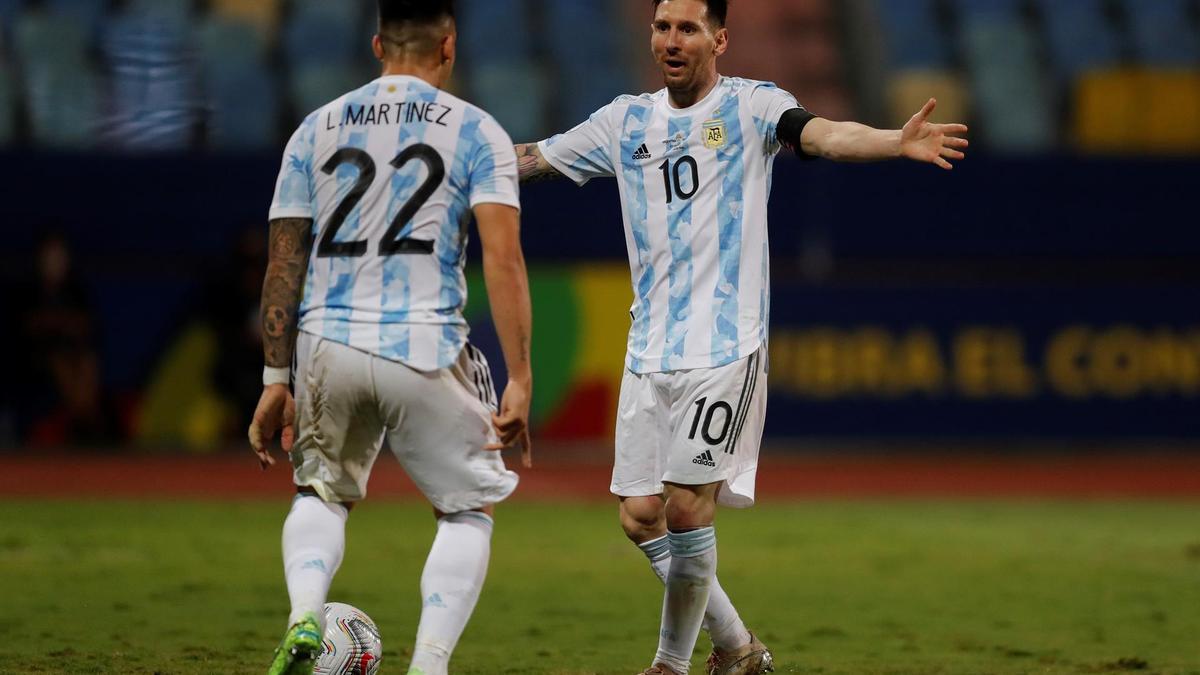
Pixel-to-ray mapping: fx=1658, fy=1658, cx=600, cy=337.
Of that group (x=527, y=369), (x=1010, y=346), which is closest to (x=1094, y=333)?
(x=1010, y=346)

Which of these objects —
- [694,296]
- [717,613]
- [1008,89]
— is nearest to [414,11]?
[694,296]

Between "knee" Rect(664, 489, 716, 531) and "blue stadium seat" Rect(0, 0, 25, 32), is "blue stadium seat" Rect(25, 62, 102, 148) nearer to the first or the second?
"blue stadium seat" Rect(0, 0, 25, 32)

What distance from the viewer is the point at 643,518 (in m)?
5.67

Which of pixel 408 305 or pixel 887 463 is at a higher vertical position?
pixel 408 305

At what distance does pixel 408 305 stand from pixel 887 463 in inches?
425

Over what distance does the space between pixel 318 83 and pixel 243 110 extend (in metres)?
0.93

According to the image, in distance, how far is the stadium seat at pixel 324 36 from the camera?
1697 centimetres

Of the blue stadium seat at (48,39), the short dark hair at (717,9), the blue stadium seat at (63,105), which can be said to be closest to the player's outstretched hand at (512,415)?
the short dark hair at (717,9)

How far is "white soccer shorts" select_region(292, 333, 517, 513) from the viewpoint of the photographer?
4727mm

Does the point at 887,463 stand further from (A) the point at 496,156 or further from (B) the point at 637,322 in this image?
(A) the point at 496,156

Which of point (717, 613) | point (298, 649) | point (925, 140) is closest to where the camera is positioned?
point (298, 649)

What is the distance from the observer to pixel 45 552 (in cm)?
914

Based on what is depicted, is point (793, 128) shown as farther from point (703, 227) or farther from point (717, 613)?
point (717, 613)

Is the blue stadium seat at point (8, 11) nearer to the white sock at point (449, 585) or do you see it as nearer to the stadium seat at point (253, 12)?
the stadium seat at point (253, 12)
